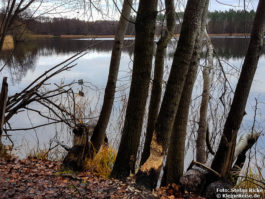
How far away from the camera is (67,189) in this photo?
9.68 feet

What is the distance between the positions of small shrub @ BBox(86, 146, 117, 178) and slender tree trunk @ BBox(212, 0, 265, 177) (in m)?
1.70

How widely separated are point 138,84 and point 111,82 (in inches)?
47.2

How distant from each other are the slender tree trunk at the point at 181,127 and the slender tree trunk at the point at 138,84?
0.63 metres

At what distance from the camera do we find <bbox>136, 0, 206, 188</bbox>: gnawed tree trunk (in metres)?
2.85

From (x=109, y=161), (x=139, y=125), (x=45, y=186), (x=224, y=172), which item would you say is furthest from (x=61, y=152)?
(x=224, y=172)

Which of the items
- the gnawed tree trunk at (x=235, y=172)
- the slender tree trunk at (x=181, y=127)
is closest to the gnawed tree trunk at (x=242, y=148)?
the gnawed tree trunk at (x=235, y=172)

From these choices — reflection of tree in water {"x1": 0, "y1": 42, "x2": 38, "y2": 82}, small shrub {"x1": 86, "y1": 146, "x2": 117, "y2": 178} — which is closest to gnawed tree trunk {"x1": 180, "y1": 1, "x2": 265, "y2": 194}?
small shrub {"x1": 86, "y1": 146, "x2": 117, "y2": 178}

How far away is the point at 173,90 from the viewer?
9.66 feet

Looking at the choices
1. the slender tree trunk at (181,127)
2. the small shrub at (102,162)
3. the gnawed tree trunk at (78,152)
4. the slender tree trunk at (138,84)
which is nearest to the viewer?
the slender tree trunk at (138,84)

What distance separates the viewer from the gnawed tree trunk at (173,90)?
9.36 ft

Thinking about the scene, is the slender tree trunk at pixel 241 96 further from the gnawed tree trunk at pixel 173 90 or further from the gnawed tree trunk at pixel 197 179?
the gnawed tree trunk at pixel 173 90

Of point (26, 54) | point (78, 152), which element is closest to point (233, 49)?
point (26, 54)

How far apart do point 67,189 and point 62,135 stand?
4.40 m

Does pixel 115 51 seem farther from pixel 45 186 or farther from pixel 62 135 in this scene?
pixel 62 135
